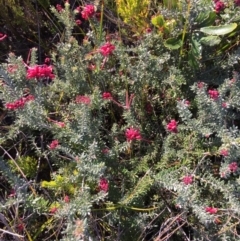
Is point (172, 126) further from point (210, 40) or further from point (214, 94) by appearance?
point (210, 40)

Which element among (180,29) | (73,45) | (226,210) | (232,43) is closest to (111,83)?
(73,45)

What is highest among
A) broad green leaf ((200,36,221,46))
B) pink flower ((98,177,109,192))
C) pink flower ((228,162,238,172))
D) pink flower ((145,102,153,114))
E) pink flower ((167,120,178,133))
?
broad green leaf ((200,36,221,46))

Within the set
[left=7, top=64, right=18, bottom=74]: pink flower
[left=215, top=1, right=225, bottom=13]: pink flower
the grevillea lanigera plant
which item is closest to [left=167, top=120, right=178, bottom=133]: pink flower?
the grevillea lanigera plant

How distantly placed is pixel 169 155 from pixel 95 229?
0.45 meters

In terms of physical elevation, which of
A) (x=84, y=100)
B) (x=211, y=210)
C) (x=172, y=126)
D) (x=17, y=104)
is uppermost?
(x=17, y=104)

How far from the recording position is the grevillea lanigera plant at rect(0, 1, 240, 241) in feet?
5.58

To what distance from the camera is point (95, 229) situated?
5.81ft

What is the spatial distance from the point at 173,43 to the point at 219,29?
0.69ft

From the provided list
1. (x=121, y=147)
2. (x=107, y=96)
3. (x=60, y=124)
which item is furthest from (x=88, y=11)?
(x=121, y=147)

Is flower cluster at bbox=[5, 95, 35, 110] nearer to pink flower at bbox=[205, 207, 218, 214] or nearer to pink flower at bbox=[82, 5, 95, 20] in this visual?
pink flower at bbox=[82, 5, 95, 20]

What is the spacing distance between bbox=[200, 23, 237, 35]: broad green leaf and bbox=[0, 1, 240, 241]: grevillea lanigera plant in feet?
0.32

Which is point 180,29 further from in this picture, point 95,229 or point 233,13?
point 95,229

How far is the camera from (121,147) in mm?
1813

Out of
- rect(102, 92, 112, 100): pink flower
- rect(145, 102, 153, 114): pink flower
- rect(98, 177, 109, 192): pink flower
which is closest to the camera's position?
rect(98, 177, 109, 192): pink flower
